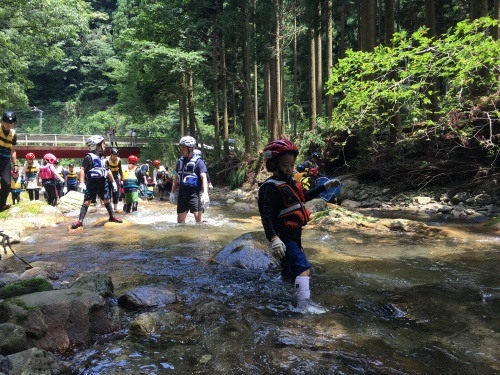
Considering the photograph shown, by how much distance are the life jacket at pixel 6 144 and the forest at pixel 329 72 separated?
6.28 meters

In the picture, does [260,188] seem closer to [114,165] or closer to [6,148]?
[6,148]

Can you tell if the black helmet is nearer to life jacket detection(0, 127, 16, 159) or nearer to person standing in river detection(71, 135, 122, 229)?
life jacket detection(0, 127, 16, 159)

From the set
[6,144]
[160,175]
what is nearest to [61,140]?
[160,175]

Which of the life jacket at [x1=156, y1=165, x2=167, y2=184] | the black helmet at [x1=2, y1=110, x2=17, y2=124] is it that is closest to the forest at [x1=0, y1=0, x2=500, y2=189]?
the life jacket at [x1=156, y1=165, x2=167, y2=184]

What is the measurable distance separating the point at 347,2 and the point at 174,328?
1995cm

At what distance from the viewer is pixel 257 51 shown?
2144 cm

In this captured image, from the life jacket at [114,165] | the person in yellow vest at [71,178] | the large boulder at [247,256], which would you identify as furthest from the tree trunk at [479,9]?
the person in yellow vest at [71,178]

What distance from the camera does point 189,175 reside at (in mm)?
8102

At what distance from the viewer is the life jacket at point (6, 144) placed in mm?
6859

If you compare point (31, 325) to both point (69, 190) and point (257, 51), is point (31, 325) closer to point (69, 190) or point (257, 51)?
point (69, 190)

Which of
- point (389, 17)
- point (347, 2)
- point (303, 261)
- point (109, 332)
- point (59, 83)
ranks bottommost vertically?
point (109, 332)

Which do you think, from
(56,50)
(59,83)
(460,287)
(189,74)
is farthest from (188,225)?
(59,83)

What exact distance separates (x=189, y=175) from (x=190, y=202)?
612mm

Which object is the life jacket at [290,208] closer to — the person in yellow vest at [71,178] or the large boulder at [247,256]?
the large boulder at [247,256]
